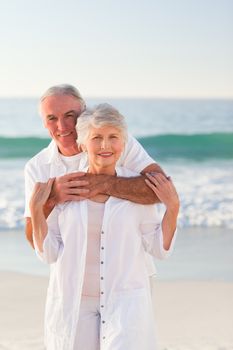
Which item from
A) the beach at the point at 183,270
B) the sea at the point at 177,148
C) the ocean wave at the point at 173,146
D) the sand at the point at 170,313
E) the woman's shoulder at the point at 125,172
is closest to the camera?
the woman's shoulder at the point at 125,172

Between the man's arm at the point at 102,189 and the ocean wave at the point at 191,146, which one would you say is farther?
the ocean wave at the point at 191,146

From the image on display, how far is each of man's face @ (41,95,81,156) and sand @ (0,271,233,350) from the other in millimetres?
2019

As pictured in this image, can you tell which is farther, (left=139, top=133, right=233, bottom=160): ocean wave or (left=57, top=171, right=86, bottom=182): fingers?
(left=139, top=133, right=233, bottom=160): ocean wave

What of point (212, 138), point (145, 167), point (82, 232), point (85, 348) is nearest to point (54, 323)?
point (85, 348)

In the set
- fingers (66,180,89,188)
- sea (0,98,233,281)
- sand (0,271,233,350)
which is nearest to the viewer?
fingers (66,180,89,188)

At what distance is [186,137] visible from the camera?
23.2 metres

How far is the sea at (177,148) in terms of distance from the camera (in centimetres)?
1016

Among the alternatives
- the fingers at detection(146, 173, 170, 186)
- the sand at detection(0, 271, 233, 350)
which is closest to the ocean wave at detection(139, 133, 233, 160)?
the sand at detection(0, 271, 233, 350)

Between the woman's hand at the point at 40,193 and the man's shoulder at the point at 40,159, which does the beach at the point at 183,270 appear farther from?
the woman's hand at the point at 40,193

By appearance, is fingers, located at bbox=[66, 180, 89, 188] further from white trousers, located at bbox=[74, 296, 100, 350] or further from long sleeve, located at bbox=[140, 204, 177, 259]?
white trousers, located at bbox=[74, 296, 100, 350]

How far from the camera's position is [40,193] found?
3.05 metres

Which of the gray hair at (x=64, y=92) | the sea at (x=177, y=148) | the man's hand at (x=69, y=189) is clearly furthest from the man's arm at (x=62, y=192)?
the sea at (x=177, y=148)

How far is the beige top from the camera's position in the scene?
2.99 meters

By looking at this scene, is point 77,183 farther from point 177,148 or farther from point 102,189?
point 177,148
